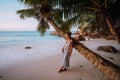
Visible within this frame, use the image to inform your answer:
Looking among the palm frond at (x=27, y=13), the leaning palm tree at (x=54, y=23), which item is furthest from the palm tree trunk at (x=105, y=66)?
the palm frond at (x=27, y=13)

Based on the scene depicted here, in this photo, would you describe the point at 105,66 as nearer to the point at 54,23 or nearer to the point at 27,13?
the point at 54,23

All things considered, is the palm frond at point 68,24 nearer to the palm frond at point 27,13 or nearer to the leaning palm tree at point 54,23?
the leaning palm tree at point 54,23

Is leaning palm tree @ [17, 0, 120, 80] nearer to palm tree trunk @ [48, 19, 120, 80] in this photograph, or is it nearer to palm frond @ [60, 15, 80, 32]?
palm tree trunk @ [48, 19, 120, 80]

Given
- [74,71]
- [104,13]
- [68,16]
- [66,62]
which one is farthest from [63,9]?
[74,71]

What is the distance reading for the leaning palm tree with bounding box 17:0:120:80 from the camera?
3.92 metres

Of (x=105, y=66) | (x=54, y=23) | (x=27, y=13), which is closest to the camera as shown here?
(x=105, y=66)

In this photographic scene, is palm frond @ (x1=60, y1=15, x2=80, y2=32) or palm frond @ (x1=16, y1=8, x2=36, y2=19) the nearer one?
palm frond @ (x1=60, y1=15, x2=80, y2=32)

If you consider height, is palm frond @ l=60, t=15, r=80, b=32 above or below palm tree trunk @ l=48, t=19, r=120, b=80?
above

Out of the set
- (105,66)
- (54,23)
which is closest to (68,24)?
(54,23)

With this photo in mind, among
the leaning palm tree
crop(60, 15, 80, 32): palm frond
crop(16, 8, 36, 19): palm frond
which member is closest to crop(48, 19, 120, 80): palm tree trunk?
the leaning palm tree

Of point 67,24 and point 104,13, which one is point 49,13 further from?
point 104,13

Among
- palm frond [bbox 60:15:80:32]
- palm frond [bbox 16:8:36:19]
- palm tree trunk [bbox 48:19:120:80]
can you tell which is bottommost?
palm tree trunk [bbox 48:19:120:80]

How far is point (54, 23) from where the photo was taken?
646 cm

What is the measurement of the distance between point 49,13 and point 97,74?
3281 millimetres
